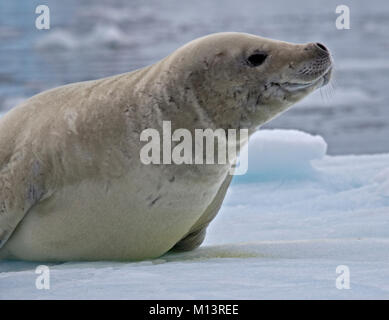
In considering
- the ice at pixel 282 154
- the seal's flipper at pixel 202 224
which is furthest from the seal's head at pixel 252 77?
the ice at pixel 282 154

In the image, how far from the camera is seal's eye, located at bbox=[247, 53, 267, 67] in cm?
263

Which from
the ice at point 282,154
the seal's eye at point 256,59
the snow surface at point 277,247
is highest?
the ice at point 282,154

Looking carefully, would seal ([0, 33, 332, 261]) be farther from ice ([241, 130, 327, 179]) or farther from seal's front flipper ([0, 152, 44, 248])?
ice ([241, 130, 327, 179])

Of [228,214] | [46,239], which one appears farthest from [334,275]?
[228,214]

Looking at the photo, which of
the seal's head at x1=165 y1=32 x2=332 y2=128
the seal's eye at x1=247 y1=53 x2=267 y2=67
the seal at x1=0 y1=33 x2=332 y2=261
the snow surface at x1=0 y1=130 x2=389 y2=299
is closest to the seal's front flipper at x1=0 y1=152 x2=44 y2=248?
the seal at x1=0 y1=33 x2=332 y2=261

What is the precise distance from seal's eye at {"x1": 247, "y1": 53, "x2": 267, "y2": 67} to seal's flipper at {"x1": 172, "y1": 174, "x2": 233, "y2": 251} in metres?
0.52

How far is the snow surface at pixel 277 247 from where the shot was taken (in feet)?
7.05

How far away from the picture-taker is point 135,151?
263 cm

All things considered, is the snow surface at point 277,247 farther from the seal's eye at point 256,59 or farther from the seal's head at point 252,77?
the seal's eye at point 256,59

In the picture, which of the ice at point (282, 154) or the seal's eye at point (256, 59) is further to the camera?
the ice at point (282, 154)

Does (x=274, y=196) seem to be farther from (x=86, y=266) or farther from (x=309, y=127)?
(x=309, y=127)

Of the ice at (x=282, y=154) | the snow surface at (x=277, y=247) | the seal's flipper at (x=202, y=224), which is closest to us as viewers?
the snow surface at (x=277, y=247)

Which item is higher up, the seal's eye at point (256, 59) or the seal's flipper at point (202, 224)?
the seal's eye at point (256, 59)

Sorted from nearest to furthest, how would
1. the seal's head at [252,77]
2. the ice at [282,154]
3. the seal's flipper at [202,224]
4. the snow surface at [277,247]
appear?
the snow surface at [277,247] → the seal's head at [252,77] → the seal's flipper at [202,224] → the ice at [282,154]
